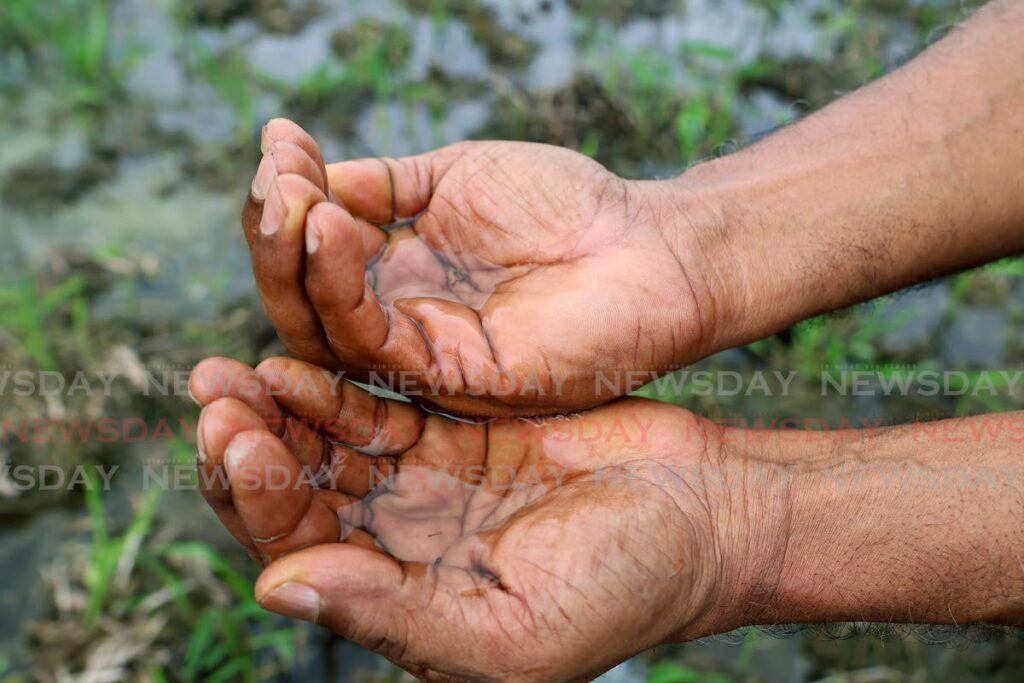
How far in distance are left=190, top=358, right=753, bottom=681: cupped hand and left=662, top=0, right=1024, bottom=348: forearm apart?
427 millimetres

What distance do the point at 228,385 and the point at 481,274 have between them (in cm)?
64

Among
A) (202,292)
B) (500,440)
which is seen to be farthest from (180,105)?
(500,440)

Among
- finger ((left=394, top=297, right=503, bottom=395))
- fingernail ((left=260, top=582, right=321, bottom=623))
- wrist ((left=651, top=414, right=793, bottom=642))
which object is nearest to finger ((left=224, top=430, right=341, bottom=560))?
fingernail ((left=260, top=582, right=321, bottom=623))

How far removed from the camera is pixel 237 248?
3066 mm

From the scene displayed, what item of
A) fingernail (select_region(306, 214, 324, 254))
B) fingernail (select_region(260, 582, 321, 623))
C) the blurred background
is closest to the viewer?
fingernail (select_region(260, 582, 321, 623))

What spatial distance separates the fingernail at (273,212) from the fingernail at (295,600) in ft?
1.96

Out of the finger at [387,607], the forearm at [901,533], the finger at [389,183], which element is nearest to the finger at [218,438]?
the finger at [387,607]

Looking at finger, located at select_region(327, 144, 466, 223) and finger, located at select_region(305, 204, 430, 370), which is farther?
finger, located at select_region(327, 144, 466, 223)

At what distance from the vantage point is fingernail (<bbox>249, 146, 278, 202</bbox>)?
5.40 ft

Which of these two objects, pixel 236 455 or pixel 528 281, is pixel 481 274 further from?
pixel 236 455

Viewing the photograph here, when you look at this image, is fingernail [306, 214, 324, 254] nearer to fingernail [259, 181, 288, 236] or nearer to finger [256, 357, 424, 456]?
fingernail [259, 181, 288, 236]

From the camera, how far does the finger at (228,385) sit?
1.65m

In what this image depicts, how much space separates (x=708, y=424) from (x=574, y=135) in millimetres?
1692

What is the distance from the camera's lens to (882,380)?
2.82 meters
